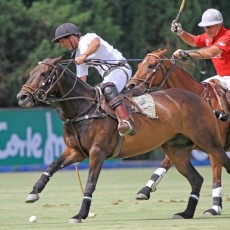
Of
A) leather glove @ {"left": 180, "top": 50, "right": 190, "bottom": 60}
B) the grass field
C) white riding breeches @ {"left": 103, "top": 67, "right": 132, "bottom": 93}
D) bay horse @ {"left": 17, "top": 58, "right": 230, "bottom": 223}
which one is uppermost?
leather glove @ {"left": 180, "top": 50, "right": 190, "bottom": 60}

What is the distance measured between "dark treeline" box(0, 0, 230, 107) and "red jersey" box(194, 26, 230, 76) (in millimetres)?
13963

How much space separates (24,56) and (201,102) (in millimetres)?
17277

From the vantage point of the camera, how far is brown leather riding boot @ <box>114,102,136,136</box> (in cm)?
1141

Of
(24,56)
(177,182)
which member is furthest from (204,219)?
(24,56)

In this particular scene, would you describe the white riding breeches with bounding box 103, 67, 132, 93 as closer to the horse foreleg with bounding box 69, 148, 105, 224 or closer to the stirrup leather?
the stirrup leather

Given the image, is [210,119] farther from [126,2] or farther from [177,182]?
[126,2]

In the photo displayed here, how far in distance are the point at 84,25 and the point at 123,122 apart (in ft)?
58.8

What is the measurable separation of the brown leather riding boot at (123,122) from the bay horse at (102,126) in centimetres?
15

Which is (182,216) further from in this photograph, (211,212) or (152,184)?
(152,184)

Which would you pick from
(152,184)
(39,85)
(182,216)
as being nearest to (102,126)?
(39,85)

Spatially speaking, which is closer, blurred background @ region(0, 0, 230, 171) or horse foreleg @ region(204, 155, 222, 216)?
horse foreleg @ region(204, 155, 222, 216)

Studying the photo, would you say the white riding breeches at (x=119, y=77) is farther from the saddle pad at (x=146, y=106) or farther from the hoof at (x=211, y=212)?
the hoof at (x=211, y=212)

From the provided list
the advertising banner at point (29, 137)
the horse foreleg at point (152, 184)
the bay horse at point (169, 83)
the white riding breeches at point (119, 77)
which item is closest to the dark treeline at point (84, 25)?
the advertising banner at point (29, 137)

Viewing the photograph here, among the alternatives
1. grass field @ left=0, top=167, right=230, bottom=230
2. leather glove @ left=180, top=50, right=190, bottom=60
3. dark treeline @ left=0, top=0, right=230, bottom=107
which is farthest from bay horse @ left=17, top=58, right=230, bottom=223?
dark treeline @ left=0, top=0, right=230, bottom=107
